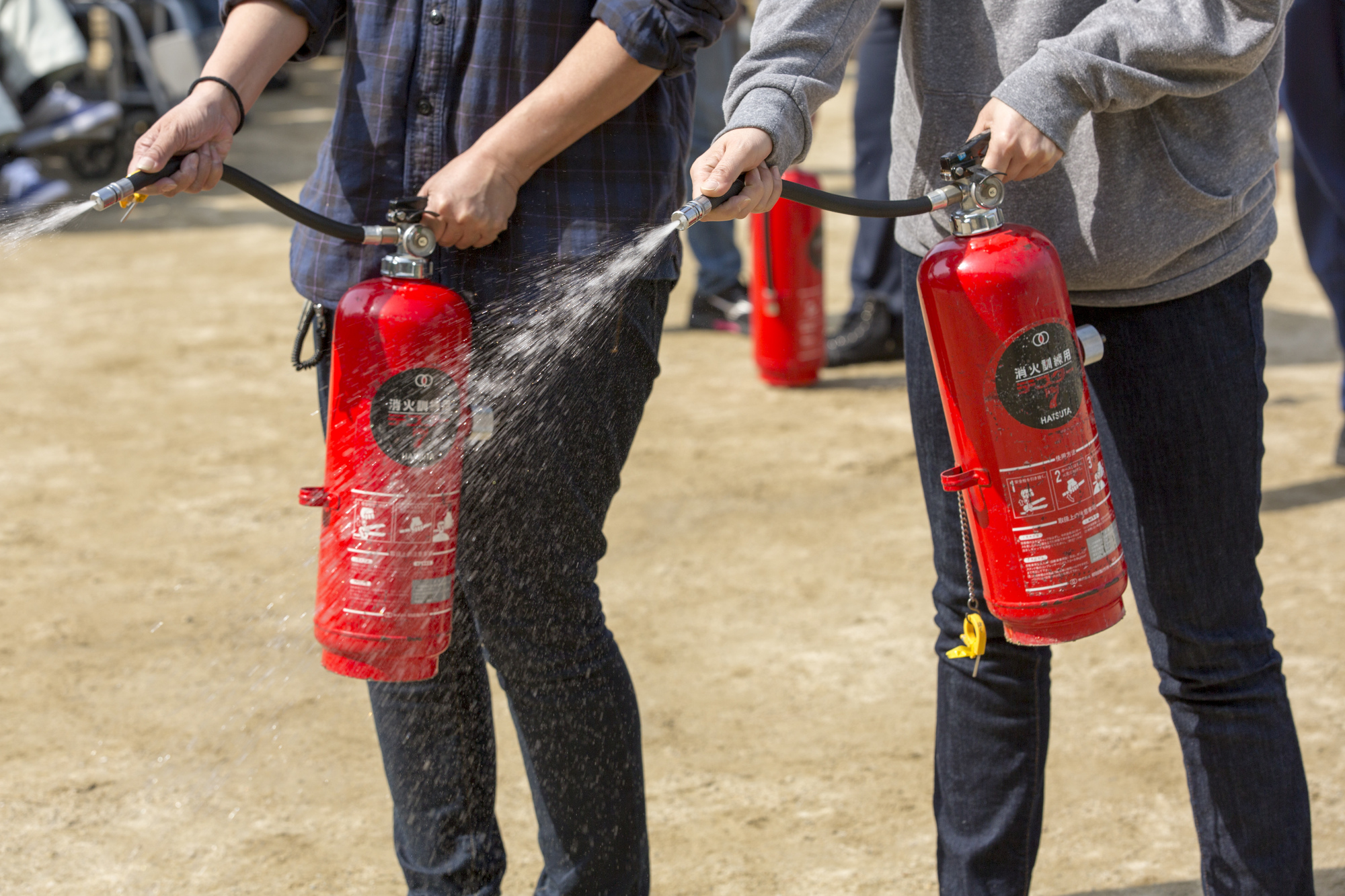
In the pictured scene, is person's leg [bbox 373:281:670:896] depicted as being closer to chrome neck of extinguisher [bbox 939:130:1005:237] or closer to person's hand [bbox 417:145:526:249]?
person's hand [bbox 417:145:526:249]

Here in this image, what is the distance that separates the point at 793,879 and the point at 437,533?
981 millimetres

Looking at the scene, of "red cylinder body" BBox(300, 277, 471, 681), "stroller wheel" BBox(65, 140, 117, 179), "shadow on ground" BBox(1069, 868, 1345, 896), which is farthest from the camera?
"stroller wheel" BBox(65, 140, 117, 179)

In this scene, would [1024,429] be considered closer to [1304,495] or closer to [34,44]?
→ [1304,495]

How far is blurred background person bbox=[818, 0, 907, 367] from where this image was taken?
4738 mm

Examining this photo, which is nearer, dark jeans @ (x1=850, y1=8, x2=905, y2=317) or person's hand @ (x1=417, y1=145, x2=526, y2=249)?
person's hand @ (x1=417, y1=145, x2=526, y2=249)

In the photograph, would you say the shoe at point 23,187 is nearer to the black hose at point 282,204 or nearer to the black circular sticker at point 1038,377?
the black hose at point 282,204

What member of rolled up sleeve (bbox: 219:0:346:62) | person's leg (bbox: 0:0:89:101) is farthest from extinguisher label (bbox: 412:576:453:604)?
person's leg (bbox: 0:0:89:101)

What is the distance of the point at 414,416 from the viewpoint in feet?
5.23

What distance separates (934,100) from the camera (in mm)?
1698

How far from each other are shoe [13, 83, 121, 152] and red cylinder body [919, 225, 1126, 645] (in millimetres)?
6493

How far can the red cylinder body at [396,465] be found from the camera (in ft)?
5.20

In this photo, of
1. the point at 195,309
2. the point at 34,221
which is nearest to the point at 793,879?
the point at 34,221

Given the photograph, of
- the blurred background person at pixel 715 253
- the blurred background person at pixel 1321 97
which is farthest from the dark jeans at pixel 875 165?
the blurred background person at pixel 1321 97

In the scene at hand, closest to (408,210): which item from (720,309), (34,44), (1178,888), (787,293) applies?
(1178,888)
